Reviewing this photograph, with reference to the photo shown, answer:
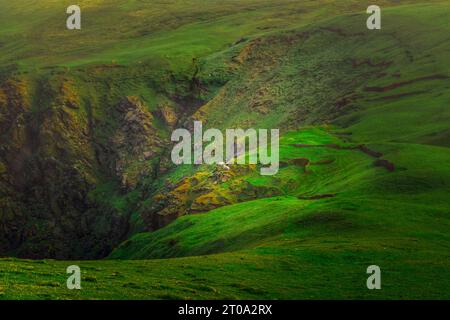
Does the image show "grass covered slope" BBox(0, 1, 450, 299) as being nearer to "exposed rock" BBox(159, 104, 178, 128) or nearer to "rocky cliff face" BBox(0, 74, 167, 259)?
"exposed rock" BBox(159, 104, 178, 128)

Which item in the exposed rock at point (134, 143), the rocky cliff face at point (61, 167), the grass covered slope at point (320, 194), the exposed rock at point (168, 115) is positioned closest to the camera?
the grass covered slope at point (320, 194)

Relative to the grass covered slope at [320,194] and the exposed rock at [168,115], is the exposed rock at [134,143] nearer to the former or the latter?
the exposed rock at [168,115]

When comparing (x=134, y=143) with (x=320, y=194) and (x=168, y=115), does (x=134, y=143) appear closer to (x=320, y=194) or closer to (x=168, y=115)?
(x=168, y=115)

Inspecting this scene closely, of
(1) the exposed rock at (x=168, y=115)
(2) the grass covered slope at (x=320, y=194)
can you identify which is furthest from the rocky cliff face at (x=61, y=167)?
(2) the grass covered slope at (x=320, y=194)

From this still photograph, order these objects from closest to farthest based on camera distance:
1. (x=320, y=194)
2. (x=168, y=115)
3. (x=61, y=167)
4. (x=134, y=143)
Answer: (x=320, y=194) < (x=61, y=167) < (x=134, y=143) < (x=168, y=115)

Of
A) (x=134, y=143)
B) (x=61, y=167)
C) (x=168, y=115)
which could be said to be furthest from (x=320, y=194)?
(x=168, y=115)

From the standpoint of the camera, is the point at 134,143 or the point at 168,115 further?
the point at 168,115

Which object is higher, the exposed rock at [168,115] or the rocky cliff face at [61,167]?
the exposed rock at [168,115]

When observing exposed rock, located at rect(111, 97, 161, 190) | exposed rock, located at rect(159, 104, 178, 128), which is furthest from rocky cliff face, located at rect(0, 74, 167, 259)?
exposed rock, located at rect(159, 104, 178, 128)

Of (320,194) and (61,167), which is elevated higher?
(61,167)
